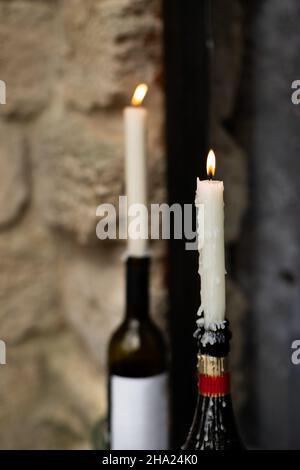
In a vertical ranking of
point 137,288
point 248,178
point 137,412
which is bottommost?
point 137,412

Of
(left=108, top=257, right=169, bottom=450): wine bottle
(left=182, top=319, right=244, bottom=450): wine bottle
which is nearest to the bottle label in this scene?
(left=108, top=257, right=169, bottom=450): wine bottle

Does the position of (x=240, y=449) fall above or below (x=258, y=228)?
below

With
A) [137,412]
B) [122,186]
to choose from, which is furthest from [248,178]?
[137,412]

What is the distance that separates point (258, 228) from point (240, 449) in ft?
0.99

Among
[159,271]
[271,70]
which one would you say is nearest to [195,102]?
[271,70]

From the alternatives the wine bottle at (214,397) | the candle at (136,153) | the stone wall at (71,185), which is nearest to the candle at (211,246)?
the wine bottle at (214,397)

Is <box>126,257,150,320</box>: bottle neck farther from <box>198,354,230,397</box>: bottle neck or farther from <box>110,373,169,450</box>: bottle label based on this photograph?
<box>198,354,230,397</box>: bottle neck

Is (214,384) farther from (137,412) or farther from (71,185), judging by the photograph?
(71,185)

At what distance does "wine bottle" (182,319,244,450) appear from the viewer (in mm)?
441

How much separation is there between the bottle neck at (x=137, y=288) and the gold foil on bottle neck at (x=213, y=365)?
0.63 feet

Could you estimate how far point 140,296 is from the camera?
64 centimetres

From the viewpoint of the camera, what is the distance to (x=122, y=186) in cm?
79

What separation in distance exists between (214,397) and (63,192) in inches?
17.6
